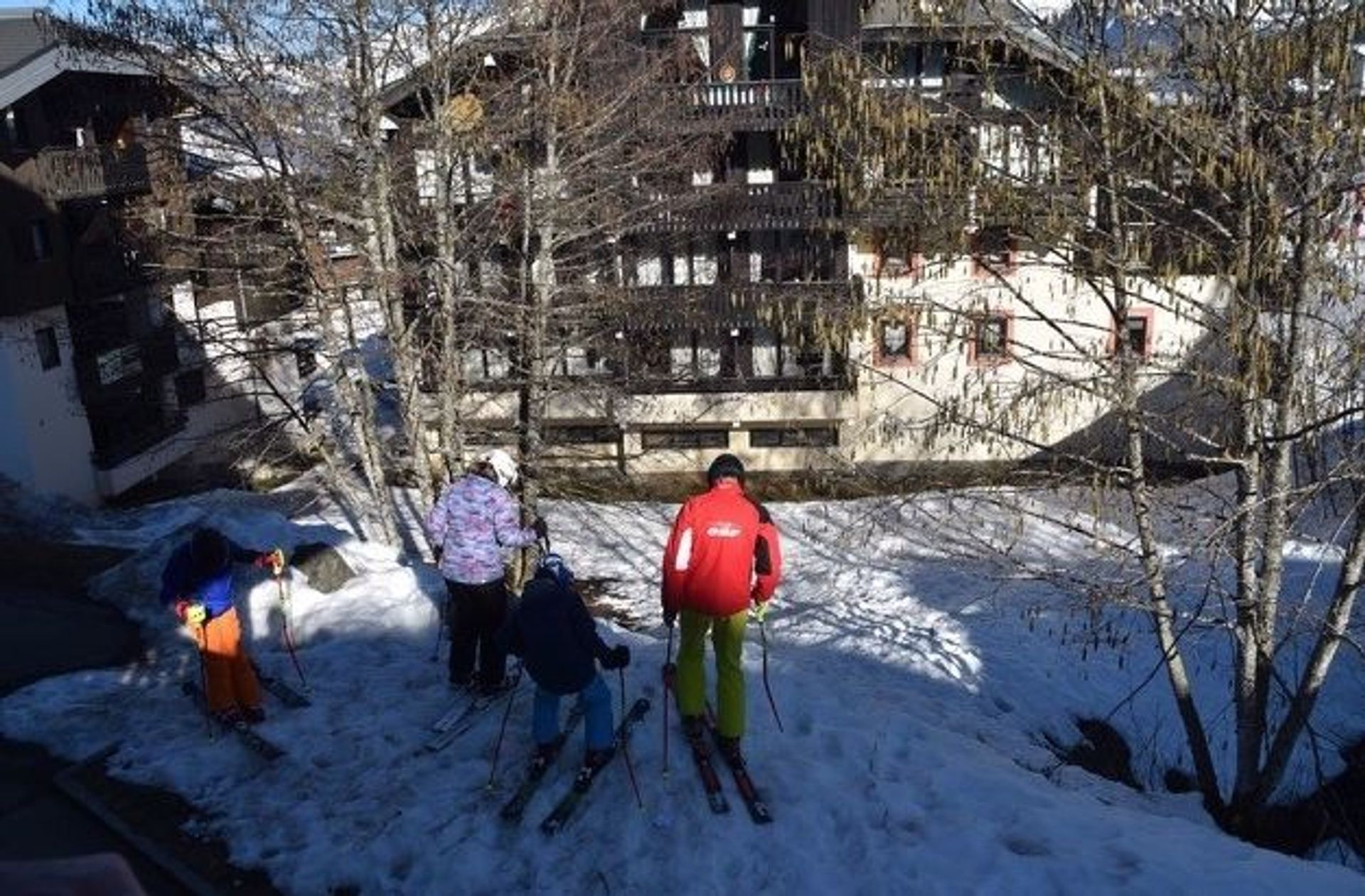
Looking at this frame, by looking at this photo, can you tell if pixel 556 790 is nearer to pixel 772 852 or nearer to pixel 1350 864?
pixel 772 852

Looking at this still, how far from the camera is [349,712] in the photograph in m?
9.27

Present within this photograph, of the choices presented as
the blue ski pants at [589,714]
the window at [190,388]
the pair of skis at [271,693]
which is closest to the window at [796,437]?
the window at [190,388]

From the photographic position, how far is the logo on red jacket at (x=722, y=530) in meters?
7.92

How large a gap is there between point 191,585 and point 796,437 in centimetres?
2411

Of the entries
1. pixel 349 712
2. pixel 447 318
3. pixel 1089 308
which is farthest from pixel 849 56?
pixel 1089 308

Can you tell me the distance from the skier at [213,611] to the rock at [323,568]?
3.04 m

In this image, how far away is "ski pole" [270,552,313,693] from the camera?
386 inches

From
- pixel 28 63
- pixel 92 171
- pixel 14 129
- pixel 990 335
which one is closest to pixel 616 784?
pixel 990 335

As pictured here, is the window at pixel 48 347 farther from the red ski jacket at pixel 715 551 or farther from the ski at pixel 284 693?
the red ski jacket at pixel 715 551

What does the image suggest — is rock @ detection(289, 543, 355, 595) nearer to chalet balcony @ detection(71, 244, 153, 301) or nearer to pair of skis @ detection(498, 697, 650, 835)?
pair of skis @ detection(498, 697, 650, 835)

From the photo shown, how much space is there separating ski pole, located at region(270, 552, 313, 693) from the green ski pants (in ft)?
12.0

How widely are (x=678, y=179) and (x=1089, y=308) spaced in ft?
37.6

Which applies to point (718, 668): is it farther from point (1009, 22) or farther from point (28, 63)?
point (28, 63)

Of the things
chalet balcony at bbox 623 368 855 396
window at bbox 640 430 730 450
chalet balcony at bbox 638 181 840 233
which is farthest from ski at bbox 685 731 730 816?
window at bbox 640 430 730 450
